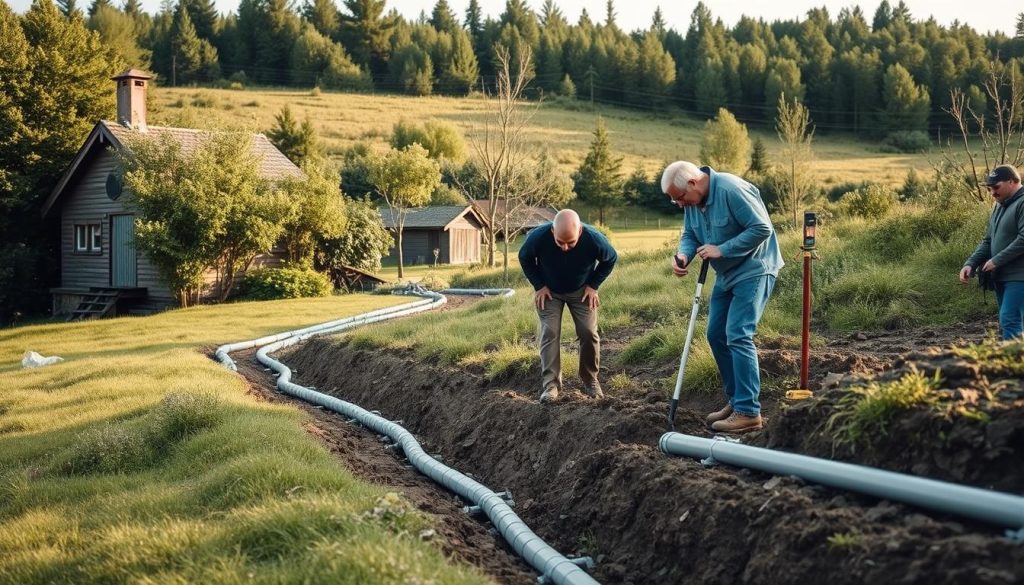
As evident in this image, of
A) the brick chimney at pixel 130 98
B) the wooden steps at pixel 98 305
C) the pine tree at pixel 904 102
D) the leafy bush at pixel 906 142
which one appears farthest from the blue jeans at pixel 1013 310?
the pine tree at pixel 904 102

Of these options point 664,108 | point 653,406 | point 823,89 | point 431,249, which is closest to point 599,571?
point 653,406

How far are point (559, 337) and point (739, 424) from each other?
2438 mm

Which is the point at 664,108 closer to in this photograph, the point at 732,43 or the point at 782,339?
the point at 732,43

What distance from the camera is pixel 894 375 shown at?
4633 millimetres

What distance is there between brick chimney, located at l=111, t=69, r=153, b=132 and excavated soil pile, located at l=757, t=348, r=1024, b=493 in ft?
100

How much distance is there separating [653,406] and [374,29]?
125m

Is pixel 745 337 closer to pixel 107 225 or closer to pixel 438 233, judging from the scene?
pixel 107 225

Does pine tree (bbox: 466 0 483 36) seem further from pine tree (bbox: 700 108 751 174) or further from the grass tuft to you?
the grass tuft

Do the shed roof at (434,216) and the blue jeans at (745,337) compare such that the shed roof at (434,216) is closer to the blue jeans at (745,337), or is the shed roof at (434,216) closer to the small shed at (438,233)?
the small shed at (438,233)

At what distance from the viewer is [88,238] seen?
30875 mm

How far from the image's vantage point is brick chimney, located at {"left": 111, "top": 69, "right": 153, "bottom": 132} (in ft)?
99.4

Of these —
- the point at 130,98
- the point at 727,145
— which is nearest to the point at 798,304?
the point at 130,98

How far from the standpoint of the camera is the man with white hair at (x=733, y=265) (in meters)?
6.32

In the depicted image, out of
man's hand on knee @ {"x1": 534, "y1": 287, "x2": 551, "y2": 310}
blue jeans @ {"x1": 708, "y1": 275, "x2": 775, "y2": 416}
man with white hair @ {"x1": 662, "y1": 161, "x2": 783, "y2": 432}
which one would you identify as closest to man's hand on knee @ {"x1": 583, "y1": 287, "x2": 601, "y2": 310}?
man's hand on knee @ {"x1": 534, "y1": 287, "x2": 551, "y2": 310}
